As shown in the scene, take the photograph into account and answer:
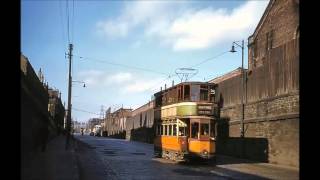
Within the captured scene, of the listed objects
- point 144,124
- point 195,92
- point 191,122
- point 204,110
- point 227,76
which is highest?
Result: point 227,76

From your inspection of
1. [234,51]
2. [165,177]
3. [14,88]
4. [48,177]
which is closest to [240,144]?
[234,51]

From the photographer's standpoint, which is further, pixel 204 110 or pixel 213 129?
pixel 213 129

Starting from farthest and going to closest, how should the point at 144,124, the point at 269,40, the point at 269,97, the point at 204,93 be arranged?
the point at 144,124 → the point at 269,40 → the point at 269,97 → the point at 204,93

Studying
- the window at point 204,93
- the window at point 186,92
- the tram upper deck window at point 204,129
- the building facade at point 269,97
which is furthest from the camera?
the building facade at point 269,97

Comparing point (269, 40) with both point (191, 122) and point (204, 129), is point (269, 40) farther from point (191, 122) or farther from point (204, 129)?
point (191, 122)

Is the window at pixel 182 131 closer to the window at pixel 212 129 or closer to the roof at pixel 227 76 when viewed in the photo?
the window at pixel 212 129

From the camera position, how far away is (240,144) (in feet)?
126

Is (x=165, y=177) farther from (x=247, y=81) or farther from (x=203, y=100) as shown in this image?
(x=247, y=81)

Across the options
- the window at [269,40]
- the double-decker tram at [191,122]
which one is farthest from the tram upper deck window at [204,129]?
the window at [269,40]

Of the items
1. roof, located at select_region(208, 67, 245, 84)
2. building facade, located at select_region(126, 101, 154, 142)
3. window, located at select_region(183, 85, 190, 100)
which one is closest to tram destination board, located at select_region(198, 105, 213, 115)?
window, located at select_region(183, 85, 190, 100)

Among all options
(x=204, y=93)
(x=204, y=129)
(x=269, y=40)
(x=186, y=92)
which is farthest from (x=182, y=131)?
(x=269, y=40)

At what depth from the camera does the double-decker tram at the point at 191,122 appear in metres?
29.8

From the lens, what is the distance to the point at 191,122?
29953 millimetres

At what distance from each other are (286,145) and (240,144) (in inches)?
294
